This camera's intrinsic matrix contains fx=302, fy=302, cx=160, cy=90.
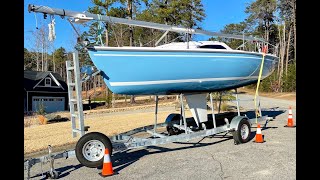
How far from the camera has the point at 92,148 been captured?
580 centimetres

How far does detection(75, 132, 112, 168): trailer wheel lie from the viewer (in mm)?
5605

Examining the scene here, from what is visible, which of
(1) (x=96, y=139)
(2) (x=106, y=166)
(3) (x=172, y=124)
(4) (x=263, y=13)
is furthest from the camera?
(4) (x=263, y=13)

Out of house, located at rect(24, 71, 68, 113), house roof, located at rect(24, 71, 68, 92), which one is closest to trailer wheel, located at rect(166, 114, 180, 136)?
house, located at rect(24, 71, 68, 113)

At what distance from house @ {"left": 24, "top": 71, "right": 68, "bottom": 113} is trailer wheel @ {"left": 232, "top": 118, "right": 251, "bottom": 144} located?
2921 centimetres

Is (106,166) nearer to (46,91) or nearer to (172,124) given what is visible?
(172,124)

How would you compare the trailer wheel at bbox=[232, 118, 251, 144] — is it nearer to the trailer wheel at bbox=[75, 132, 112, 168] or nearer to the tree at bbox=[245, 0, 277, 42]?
the trailer wheel at bbox=[75, 132, 112, 168]

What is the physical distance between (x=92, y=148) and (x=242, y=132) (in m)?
4.19

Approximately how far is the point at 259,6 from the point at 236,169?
5142cm

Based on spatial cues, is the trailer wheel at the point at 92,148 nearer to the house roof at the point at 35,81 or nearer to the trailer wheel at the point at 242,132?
the trailer wheel at the point at 242,132

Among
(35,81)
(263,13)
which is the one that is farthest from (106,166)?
(263,13)

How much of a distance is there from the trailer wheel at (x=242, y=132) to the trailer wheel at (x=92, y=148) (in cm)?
351

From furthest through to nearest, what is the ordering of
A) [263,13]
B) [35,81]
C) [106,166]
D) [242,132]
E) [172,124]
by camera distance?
[263,13] → [35,81] → [172,124] → [242,132] → [106,166]
